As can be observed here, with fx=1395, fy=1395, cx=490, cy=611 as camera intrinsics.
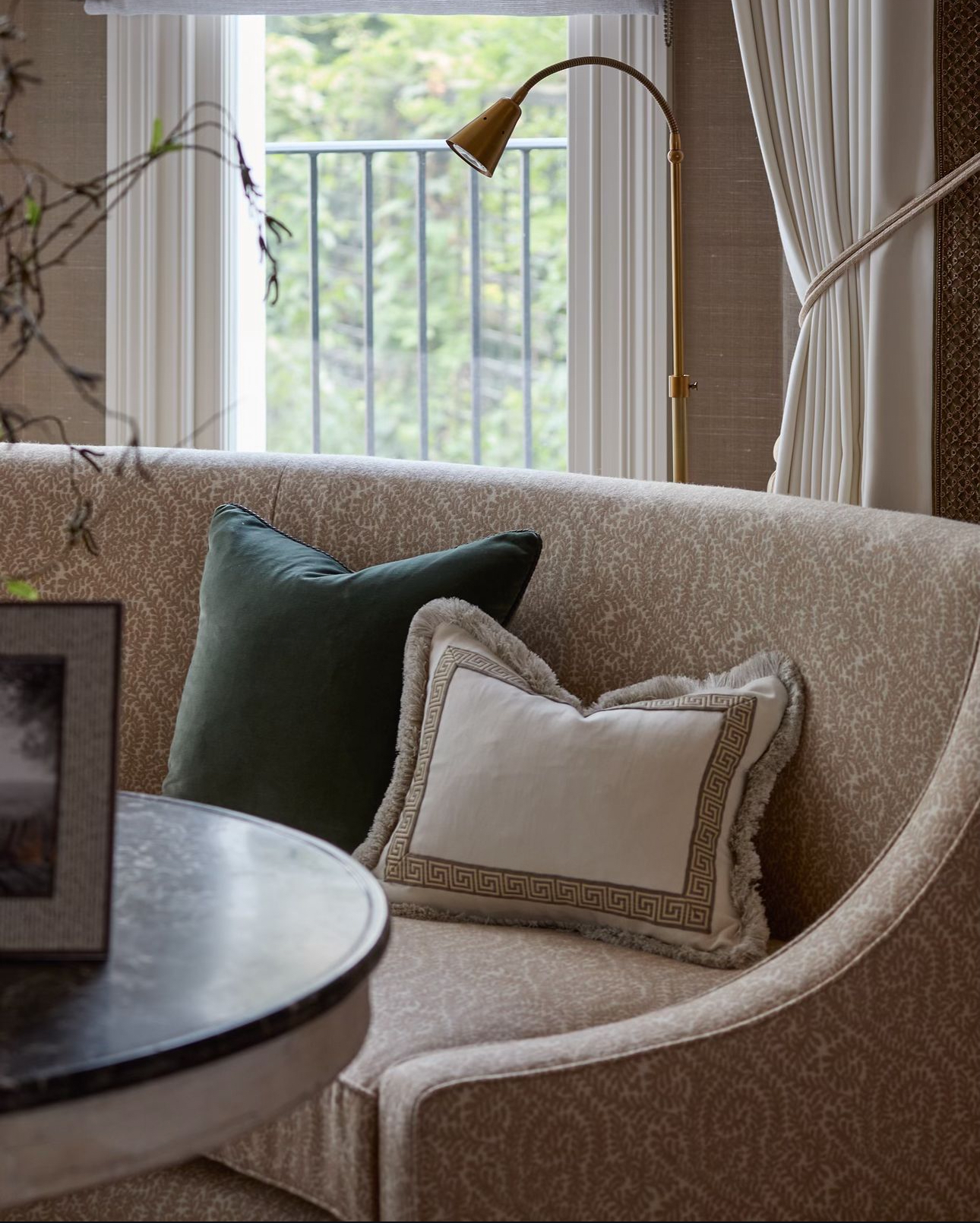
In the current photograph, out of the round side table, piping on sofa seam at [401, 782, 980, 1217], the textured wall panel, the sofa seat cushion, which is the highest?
the textured wall panel

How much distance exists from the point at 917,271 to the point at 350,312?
13.0ft

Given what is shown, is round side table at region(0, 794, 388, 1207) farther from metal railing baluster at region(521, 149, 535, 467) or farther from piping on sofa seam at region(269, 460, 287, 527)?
metal railing baluster at region(521, 149, 535, 467)

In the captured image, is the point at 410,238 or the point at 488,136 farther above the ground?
the point at 410,238

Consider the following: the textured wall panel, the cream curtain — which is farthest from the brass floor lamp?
the textured wall panel

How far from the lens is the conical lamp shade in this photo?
199 cm

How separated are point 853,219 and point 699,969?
1.02 m

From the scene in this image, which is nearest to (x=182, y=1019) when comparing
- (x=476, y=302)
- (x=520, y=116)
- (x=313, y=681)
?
(x=313, y=681)

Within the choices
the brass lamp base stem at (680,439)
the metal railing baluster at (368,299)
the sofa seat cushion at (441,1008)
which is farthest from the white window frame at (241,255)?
the sofa seat cushion at (441,1008)

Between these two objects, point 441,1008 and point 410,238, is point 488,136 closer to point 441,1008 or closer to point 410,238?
point 441,1008

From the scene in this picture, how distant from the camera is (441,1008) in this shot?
1354mm

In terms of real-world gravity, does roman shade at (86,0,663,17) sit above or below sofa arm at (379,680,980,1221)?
above

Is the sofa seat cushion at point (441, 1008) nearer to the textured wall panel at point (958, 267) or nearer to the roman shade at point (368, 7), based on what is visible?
the textured wall panel at point (958, 267)

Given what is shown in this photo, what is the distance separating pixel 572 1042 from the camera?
1181 mm

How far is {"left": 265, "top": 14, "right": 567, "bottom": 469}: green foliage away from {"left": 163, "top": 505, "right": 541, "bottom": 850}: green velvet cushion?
8.37ft
